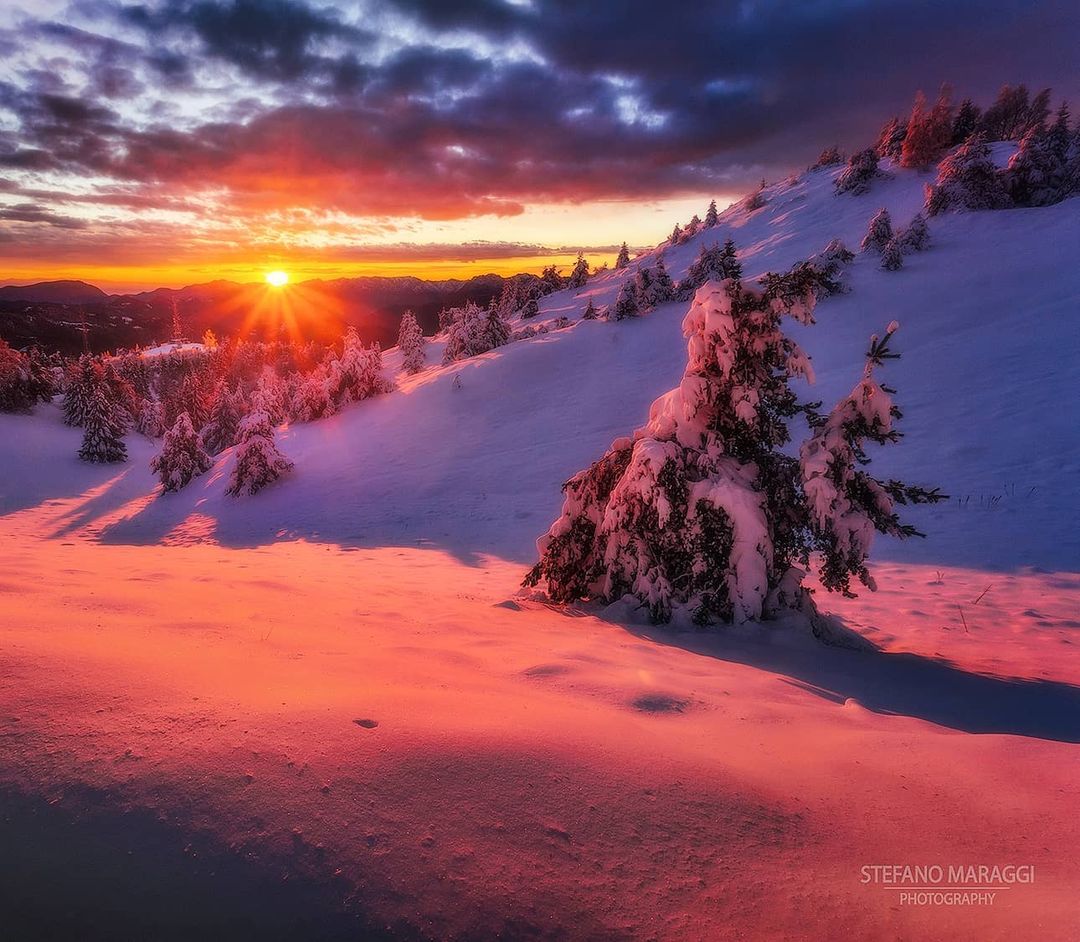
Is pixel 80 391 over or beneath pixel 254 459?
over

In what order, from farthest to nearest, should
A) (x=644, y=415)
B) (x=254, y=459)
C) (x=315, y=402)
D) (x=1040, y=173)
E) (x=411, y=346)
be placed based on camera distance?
(x=411, y=346), (x=315, y=402), (x=1040, y=173), (x=254, y=459), (x=644, y=415)

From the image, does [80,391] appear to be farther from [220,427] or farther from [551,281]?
[551,281]

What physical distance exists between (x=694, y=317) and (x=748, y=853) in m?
5.47

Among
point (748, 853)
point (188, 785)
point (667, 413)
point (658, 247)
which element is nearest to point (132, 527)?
point (667, 413)

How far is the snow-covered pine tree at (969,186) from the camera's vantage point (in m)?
26.8

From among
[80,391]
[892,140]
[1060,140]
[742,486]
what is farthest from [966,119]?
[80,391]

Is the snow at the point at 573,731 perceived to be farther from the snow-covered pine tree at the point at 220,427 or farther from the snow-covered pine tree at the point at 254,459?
the snow-covered pine tree at the point at 220,427

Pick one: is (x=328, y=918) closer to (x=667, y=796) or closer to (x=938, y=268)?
(x=667, y=796)

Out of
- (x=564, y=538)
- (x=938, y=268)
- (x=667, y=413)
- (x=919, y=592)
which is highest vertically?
(x=938, y=268)

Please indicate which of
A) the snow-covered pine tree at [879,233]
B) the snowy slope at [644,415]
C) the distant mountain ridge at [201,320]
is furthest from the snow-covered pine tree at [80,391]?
the distant mountain ridge at [201,320]

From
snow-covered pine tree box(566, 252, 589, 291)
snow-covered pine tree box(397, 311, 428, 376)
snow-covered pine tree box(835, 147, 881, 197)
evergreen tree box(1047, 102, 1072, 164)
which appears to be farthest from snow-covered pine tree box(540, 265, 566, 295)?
evergreen tree box(1047, 102, 1072, 164)

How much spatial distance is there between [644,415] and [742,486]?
12.9 meters

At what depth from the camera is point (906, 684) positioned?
16.5 feet

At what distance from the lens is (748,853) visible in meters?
1.95
